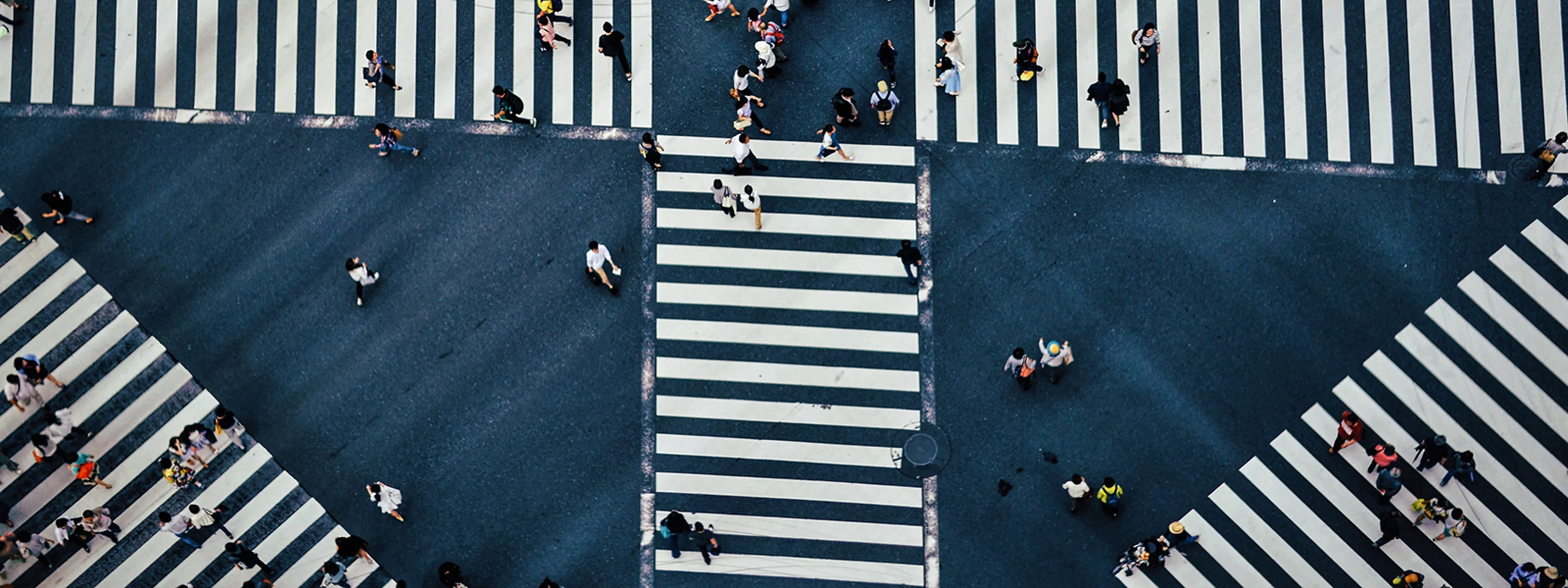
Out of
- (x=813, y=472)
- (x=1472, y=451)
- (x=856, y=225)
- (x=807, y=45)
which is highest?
(x=807, y=45)

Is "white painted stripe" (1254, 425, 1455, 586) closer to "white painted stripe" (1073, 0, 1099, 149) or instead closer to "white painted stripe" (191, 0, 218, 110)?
"white painted stripe" (1073, 0, 1099, 149)

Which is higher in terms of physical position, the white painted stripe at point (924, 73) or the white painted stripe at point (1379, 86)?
the white painted stripe at point (924, 73)

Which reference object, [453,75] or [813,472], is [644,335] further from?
[453,75]

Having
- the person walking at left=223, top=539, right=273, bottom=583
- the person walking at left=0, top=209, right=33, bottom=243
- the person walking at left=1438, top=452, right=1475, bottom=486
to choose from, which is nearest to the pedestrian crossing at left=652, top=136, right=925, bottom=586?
the person walking at left=223, top=539, right=273, bottom=583

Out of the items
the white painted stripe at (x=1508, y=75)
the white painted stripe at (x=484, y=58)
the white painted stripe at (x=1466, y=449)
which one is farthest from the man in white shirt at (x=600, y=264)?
the white painted stripe at (x=1508, y=75)

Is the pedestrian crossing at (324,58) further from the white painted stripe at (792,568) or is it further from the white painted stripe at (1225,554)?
the white painted stripe at (1225,554)

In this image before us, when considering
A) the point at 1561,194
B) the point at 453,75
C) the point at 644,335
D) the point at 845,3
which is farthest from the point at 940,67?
the point at 1561,194
